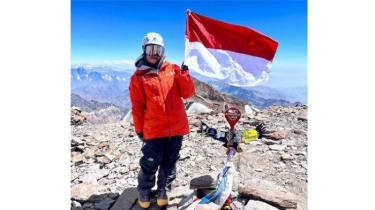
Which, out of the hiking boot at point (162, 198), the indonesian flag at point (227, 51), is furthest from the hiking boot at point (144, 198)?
the indonesian flag at point (227, 51)

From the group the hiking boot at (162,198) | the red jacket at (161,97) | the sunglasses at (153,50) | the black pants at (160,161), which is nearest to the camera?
the sunglasses at (153,50)

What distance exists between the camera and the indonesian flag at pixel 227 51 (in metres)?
3.61

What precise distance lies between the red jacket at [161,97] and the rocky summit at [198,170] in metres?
0.71

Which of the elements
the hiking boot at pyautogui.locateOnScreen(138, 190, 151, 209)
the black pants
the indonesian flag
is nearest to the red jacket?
the black pants

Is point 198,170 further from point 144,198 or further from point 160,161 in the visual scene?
point 160,161

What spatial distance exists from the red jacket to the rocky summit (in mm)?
714

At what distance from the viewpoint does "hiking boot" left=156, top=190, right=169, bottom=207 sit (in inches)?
147

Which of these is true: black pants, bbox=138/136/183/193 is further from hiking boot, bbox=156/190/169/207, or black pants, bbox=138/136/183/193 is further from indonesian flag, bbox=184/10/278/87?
indonesian flag, bbox=184/10/278/87

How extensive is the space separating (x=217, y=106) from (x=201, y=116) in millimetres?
3170

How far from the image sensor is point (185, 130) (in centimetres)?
352

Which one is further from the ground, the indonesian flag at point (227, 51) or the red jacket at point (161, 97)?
the indonesian flag at point (227, 51)

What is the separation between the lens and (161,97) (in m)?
3.31

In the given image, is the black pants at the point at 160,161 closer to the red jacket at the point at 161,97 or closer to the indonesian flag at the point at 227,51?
the red jacket at the point at 161,97

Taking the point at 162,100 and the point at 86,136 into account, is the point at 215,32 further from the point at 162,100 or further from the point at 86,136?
the point at 86,136
